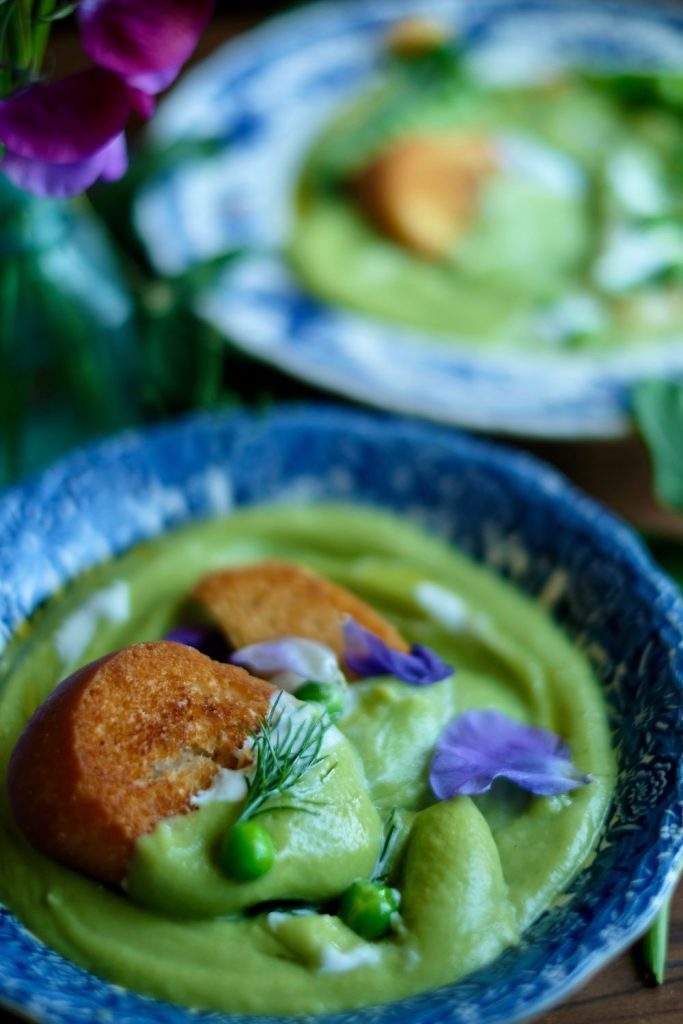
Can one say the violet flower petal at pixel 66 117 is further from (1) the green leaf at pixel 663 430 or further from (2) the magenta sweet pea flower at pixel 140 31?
(1) the green leaf at pixel 663 430

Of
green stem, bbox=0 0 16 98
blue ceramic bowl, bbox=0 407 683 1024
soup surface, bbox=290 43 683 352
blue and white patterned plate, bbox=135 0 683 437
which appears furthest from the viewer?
soup surface, bbox=290 43 683 352

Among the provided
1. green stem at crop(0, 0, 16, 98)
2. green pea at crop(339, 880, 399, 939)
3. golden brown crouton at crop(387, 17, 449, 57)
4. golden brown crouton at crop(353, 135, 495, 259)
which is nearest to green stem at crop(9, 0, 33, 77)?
green stem at crop(0, 0, 16, 98)

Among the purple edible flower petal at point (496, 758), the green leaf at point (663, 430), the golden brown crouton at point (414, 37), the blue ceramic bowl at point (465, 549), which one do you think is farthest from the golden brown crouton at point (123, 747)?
the golden brown crouton at point (414, 37)

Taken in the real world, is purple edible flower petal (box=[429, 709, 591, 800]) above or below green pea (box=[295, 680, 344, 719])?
below

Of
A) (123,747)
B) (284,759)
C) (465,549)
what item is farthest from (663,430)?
(123,747)

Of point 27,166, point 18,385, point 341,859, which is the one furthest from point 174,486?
point 341,859

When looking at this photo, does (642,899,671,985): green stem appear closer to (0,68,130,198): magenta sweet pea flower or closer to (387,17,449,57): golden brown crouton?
(0,68,130,198): magenta sweet pea flower

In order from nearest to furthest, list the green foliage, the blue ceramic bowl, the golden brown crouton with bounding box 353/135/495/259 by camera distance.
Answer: the blue ceramic bowl < the green foliage < the golden brown crouton with bounding box 353/135/495/259

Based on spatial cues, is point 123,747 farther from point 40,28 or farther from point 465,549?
point 40,28
